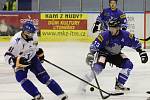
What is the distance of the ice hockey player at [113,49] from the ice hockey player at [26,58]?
68cm

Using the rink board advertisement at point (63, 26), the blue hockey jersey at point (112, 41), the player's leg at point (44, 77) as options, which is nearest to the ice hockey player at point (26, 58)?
the player's leg at point (44, 77)

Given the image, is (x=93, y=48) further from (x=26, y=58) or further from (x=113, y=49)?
(x=26, y=58)

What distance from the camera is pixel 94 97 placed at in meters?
6.35

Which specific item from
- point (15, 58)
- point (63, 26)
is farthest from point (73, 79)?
point (63, 26)

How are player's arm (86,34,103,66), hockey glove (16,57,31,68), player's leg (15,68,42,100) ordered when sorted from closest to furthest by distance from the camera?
hockey glove (16,57,31,68) < player's leg (15,68,42,100) < player's arm (86,34,103,66)

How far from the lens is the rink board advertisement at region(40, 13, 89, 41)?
14992mm

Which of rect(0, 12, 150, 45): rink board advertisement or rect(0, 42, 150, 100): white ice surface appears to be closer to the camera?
rect(0, 42, 150, 100): white ice surface

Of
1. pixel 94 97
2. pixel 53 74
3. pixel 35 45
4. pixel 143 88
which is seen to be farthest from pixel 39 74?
pixel 53 74

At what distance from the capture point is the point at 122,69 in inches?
263

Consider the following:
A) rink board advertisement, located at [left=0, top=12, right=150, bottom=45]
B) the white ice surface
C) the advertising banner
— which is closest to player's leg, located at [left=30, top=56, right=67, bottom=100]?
the white ice surface

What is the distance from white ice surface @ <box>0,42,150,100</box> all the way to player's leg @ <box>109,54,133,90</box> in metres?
0.15

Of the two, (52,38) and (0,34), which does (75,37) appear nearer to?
(52,38)

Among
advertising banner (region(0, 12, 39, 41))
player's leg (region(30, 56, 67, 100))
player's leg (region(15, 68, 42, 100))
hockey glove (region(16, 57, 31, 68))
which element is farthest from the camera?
advertising banner (region(0, 12, 39, 41))

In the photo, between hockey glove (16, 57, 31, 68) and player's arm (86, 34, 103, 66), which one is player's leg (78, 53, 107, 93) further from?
hockey glove (16, 57, 31, 68)
